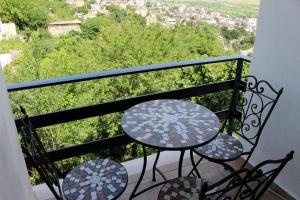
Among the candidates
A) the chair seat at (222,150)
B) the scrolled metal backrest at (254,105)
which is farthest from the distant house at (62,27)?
the chair seat at (222,150)

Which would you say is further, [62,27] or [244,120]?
[62,27]

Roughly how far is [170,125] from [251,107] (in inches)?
41.5

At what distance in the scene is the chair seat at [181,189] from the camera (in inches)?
69.6

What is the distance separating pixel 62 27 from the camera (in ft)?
48.5

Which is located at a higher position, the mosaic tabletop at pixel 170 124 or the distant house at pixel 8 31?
the mosaic tabletop at pixel 170 124

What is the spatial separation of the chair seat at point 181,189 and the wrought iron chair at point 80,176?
274 mm

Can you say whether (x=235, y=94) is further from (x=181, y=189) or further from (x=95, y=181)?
(x=95, y=181)

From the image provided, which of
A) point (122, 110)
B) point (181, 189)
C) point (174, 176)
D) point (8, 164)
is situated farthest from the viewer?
point (174, 176)

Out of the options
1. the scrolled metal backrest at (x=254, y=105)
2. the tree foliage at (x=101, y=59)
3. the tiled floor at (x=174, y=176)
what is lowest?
the tree foliage at (x=101, y=59)

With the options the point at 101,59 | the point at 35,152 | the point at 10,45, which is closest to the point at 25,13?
the point at 10,45

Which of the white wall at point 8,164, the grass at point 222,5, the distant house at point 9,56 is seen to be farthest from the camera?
the distant house at point 9,56

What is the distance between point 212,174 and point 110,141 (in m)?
1.01

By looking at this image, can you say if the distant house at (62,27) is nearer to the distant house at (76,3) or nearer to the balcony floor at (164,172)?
the distant house at (76,3)

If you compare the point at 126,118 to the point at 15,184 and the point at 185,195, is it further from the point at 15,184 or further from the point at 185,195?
the point at 15,184
